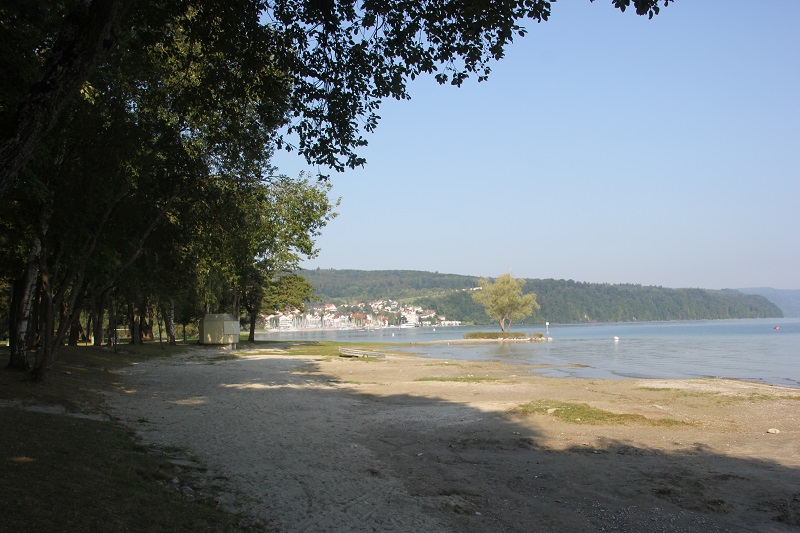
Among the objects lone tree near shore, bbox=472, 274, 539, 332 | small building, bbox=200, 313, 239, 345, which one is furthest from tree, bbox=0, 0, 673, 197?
lone tree near shore, bbox=472, 274, 539, 332

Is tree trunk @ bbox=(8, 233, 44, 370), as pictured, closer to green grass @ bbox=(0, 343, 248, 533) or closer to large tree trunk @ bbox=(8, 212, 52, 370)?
large tree trunk @ bbox=(8, 212, 52, 370)

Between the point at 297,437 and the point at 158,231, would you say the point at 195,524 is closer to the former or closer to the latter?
the point at 297,437

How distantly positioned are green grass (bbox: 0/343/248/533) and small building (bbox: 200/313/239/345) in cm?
3443

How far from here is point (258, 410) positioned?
593 inches

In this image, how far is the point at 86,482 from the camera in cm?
655

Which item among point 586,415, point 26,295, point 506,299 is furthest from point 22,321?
point 506,299

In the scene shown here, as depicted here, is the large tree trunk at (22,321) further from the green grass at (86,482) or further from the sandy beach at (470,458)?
the green grass at (86,482)

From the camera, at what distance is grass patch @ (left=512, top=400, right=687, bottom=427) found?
1463cm

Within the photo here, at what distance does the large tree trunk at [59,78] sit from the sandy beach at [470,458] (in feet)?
14.1

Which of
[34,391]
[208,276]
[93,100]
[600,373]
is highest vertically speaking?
[93,100]

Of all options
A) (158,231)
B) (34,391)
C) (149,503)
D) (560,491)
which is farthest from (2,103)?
(158,231)

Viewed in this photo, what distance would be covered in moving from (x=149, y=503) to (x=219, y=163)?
1312 cm

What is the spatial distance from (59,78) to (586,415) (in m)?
14.1

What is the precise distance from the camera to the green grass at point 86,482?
17.7ft
